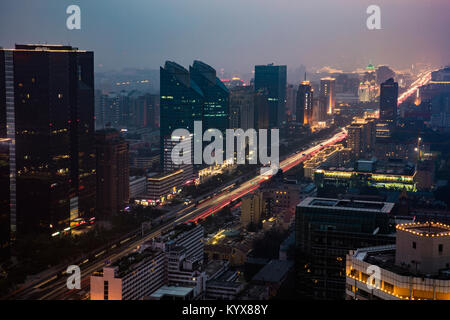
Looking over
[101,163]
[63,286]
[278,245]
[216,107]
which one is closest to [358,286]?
[63,286]

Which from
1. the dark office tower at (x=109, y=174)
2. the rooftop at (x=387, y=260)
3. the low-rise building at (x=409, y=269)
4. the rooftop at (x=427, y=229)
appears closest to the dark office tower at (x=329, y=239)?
the rooftop at (x=387, y=260)

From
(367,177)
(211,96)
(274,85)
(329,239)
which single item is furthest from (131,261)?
(274,85)

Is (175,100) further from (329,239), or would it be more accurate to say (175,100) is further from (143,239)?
(329,239)

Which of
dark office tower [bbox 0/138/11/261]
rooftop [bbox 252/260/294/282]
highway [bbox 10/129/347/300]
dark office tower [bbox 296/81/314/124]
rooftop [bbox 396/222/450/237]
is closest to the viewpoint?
rooftop [bbox 396/222/450/237]

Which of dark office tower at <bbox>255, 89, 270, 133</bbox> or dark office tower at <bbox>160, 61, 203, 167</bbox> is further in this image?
dark office tower at <bbox>255, 89, 270, 133</bbox>

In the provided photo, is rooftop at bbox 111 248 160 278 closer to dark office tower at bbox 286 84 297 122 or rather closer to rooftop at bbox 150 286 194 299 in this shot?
rooftop at bbox 150 286 194 299

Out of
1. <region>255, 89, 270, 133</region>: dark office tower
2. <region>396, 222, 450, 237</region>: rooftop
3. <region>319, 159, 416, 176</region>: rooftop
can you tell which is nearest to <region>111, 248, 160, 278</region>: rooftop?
<region>396, 222, 450, 237</region>: rooftop

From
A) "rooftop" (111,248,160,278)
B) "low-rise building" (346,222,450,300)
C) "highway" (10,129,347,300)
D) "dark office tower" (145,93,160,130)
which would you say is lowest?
"highway" (10,129,347,300)
